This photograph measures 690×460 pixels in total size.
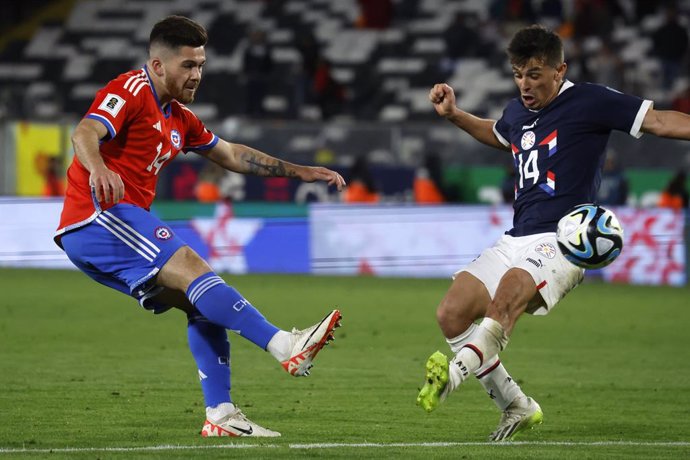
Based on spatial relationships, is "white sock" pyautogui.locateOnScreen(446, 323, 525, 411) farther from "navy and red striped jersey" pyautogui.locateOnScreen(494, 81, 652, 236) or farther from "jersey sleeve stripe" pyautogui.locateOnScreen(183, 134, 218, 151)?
"jersey sleeve stripe" pyautogui.locateOnScreen(183, 134, 218, 151)

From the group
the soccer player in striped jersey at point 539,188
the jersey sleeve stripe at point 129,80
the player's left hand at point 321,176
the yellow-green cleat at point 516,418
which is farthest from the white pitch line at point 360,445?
the jersey sleeve stripe at point 129,80

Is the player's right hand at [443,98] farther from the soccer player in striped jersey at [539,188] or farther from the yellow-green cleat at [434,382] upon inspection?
the yellow-green cleat at [434,382]

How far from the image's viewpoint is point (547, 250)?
702cm

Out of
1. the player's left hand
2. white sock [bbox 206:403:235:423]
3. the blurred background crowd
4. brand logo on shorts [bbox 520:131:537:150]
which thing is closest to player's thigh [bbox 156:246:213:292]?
white sock [bbox 206:403:235:423]

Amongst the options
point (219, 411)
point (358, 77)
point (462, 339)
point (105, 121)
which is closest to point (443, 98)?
point (462, 339)

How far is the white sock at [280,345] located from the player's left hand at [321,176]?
121 centimetres

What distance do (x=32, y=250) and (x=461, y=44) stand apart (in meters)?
11.1

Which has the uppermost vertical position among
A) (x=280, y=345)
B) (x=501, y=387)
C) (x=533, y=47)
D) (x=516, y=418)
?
(x=533, y=47)

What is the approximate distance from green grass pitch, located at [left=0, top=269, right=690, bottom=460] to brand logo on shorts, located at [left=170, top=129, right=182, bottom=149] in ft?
5.06

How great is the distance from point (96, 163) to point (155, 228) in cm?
51

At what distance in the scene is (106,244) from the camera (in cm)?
674

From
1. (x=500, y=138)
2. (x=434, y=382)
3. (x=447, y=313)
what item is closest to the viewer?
(x=434, y=382)

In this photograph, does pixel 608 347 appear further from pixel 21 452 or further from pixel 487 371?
pixel 21 452

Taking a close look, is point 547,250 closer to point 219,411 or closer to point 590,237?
point 590,237
